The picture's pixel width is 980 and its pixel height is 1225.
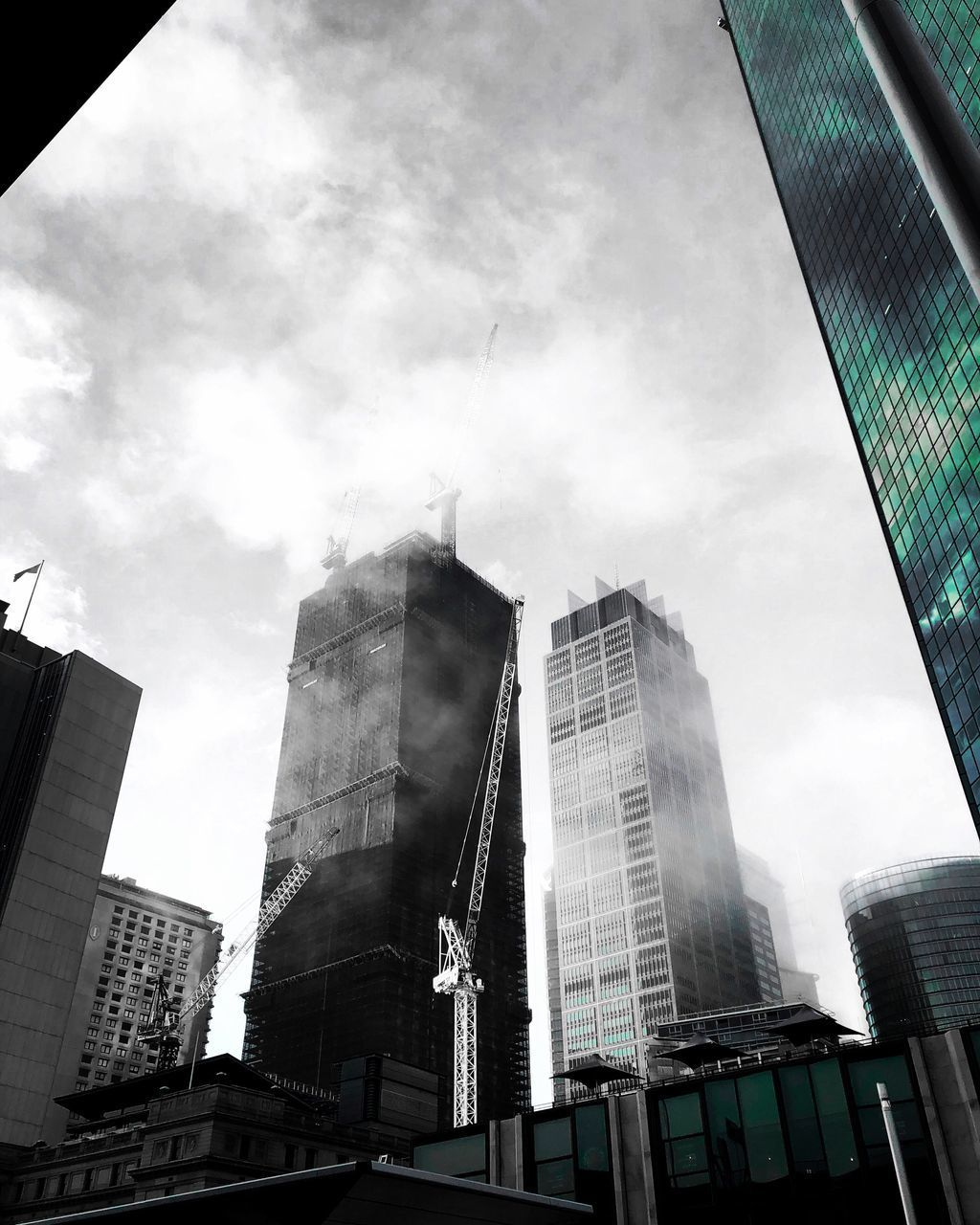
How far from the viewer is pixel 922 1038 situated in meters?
37.6

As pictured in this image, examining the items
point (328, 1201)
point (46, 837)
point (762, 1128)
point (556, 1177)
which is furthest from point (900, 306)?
point (46, 837)

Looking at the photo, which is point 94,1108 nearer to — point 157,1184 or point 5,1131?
point 5,1131

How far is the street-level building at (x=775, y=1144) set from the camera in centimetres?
3572

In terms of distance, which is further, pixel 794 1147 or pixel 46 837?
pixel 46 837

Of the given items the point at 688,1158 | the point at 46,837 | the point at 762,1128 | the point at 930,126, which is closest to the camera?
the point at 930,126

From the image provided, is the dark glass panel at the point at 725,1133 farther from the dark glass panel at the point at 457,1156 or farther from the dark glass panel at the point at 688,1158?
the dark glass panel at the point at 457,1156

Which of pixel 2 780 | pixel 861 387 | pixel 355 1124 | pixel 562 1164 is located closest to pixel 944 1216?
pixel 562 1164

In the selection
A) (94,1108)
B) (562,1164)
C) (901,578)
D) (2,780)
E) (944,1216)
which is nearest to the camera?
(944,1216)

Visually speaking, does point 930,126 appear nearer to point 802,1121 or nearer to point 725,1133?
point 802,1121

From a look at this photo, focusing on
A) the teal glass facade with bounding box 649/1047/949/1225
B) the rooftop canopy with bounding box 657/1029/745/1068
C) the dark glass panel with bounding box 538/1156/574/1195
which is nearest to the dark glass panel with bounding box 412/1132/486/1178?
the dark glass panel with bounding box 538/1156/574/1195

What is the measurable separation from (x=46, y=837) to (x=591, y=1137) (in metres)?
111

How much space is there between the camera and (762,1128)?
39969 millimetres

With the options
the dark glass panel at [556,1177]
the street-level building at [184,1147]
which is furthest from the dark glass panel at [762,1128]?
the street-level building at [184,1147]

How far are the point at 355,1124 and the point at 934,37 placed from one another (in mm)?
138090
